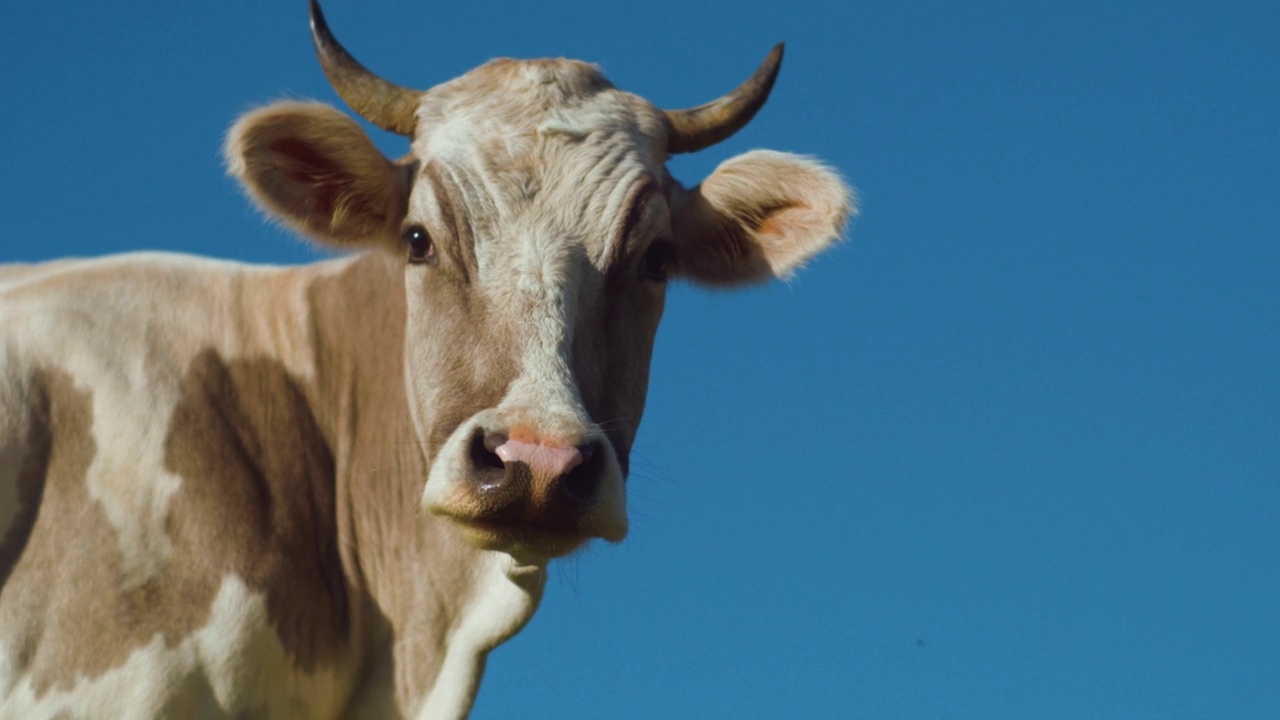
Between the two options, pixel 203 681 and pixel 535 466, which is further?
pixel 203 681

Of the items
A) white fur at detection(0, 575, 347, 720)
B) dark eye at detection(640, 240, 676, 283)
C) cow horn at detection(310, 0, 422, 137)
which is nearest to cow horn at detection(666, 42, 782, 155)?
dark eye at detection(640, 240, 676, 283)

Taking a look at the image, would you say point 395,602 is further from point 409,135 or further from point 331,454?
point 409,135

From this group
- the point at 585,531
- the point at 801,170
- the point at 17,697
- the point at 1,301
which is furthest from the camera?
the point at 801,170

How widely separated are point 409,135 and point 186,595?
7.14ft

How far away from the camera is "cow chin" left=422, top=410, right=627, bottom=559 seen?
582 cm

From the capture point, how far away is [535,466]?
18.9 ft

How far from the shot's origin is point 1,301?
23.6 ft

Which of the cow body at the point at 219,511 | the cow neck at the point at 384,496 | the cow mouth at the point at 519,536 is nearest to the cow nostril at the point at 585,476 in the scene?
the cow mouth at the point at 519,536

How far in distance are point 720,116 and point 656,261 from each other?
3.33 ft

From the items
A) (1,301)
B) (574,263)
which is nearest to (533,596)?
(574,263)

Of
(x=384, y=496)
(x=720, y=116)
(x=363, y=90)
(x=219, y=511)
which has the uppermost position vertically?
(x=720, y=116)

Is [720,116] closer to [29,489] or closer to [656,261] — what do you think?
[656,261]

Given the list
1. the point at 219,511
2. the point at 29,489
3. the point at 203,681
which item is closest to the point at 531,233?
the point at 219,511

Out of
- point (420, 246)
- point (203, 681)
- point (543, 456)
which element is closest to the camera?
point (543, 456)
